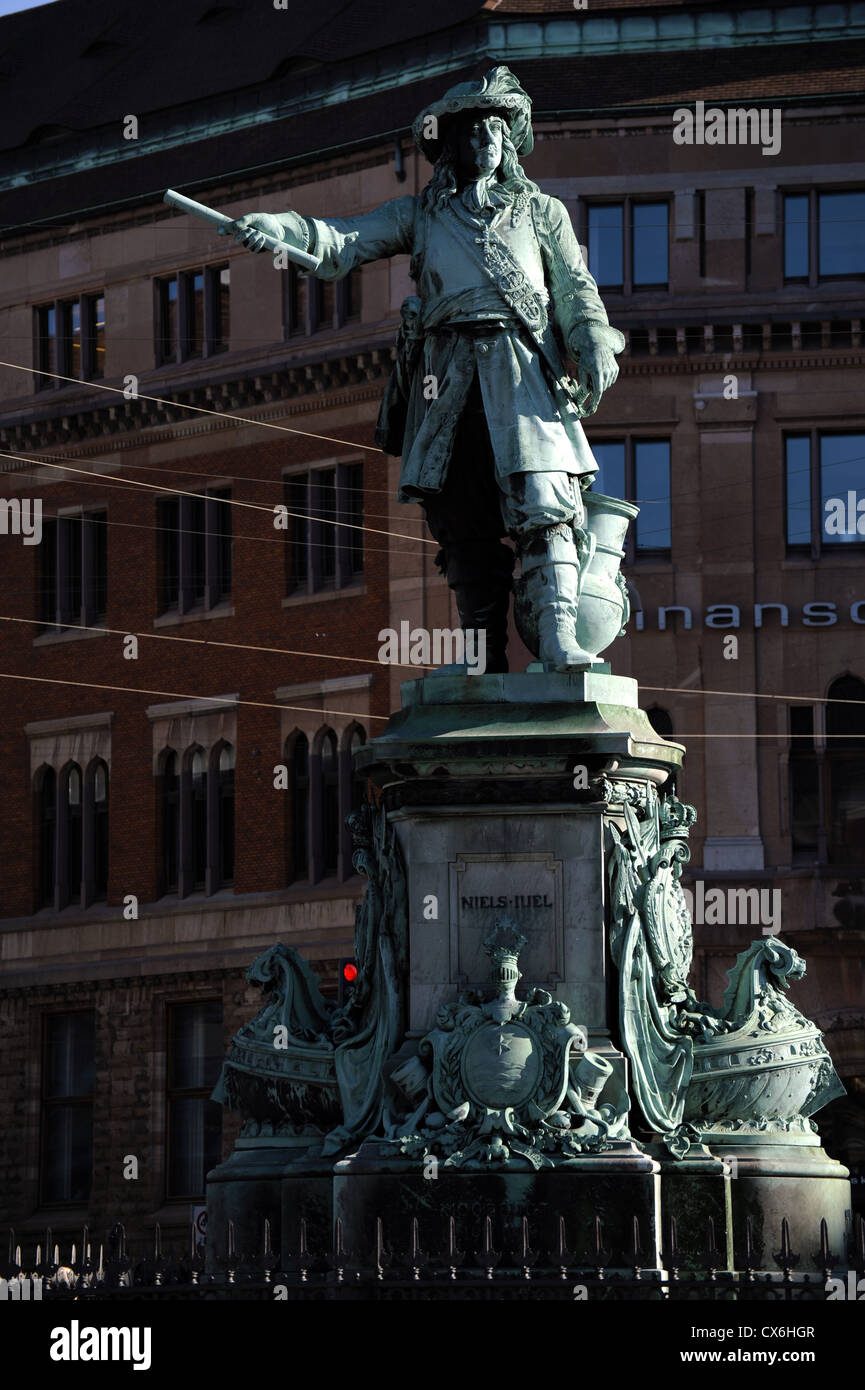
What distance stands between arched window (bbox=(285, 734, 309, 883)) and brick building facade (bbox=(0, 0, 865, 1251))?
61 mm

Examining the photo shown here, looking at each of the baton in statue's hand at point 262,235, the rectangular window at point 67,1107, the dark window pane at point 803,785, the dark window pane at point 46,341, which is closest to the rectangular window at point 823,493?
the dark window pane at point 803,785

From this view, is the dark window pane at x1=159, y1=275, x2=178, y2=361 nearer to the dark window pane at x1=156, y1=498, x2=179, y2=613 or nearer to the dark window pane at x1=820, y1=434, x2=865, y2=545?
the dark window pane at x1=156, y1=498, x2=179, y2=613

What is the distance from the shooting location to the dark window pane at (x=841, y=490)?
48.4 metres

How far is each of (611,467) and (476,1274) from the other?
123 feet

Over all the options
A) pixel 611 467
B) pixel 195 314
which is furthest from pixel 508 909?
pixel 195 314

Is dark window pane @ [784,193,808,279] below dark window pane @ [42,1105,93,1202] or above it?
above

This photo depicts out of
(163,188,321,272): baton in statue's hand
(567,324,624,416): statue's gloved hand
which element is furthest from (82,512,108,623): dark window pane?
(567,324,624,416): statue's gloved hand

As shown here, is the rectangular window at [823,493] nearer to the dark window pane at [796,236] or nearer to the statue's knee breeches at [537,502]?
the dark window pane at [796,236]

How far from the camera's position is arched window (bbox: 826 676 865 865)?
46.7m

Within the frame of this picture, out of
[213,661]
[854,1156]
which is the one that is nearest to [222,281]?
[213,661]

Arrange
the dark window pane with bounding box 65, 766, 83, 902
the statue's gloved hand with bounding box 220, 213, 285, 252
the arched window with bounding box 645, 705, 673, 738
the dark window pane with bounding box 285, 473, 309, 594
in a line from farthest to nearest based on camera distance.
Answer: the dark window pane with bounding box 65, 766, 83, 902
the dark window pane with bounding box 285, 473, 309, 594
the arched window with bounding box 645, 705, 673, 738
the statue's gloved hand with bounding box 220, 213, 285, 252

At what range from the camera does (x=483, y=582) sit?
1512 cm

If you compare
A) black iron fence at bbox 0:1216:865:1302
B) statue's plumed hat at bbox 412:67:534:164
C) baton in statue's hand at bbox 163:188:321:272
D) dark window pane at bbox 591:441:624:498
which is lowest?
black iron fence at bbox 0:1216:865:1302

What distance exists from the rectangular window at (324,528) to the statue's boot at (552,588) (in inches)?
1454
